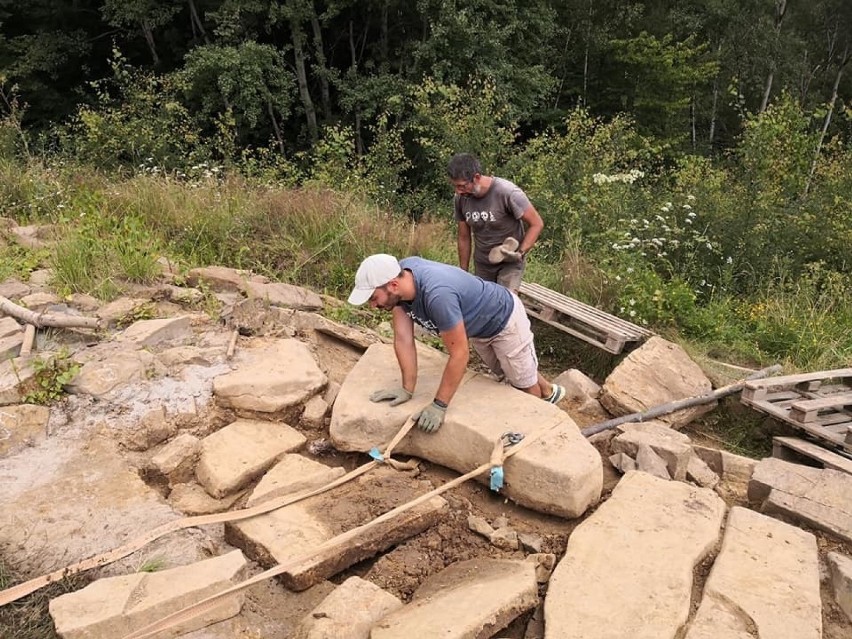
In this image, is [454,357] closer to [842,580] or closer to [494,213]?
[494,213]

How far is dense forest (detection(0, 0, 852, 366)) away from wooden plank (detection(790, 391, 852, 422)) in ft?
2.89

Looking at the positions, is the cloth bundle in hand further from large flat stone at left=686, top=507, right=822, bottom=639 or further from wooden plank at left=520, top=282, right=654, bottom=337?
large flat stone at left=686, top=507, right=822, bottom=639

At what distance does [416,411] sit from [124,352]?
6.09ft

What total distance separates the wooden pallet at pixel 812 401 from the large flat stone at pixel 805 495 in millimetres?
905

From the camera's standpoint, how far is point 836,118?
20391 millimetres

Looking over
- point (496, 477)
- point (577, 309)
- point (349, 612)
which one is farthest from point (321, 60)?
point (349, 612)

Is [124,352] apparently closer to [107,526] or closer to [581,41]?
[107,526]

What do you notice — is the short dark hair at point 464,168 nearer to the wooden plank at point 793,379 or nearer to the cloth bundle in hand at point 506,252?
the cloth bundle in hand at point 506,252

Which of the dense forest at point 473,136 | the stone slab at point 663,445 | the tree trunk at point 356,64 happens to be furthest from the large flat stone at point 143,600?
the tree trunk at point 356,64

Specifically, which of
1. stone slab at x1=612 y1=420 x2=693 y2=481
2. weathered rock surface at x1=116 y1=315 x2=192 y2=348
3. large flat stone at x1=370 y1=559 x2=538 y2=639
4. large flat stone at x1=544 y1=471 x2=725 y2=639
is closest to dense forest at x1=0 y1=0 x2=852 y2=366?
weathered rock surface at x1=116 y1=315 x2=192 y2=348

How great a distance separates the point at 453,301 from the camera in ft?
10.5

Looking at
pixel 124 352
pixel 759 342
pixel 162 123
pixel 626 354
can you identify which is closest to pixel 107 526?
pixel 124 352

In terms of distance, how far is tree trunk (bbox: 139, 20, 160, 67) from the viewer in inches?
573

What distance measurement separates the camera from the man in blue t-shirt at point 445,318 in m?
3.14
